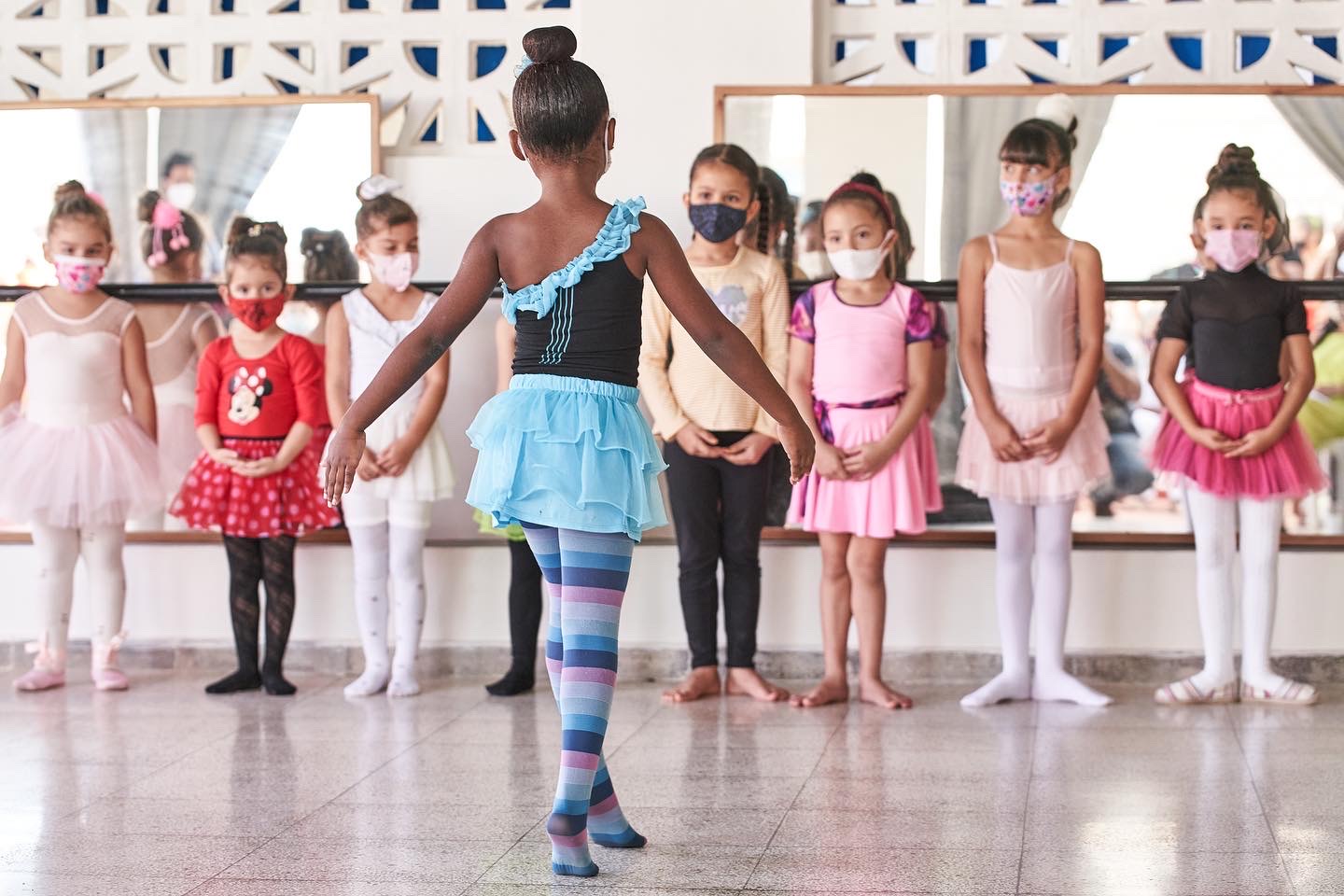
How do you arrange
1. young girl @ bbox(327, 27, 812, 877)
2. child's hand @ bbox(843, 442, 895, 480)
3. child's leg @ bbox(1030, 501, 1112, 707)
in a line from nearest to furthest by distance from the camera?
young girl @ bbox(327, 27, 812, 877) → child's hand @ bbox(843, 442, 895, 480) → child's leg @ bbox(1030, 501, 1112, 707)

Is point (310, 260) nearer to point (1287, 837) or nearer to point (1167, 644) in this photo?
point (1167, 644)

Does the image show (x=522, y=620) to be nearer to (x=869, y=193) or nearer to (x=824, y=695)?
(x=824, y=695)

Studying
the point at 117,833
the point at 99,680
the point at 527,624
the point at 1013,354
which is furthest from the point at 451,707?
the point at 1013,354

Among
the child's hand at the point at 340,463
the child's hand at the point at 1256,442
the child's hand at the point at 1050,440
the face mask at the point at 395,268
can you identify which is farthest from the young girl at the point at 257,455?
the child's hand at the point at 1256,442

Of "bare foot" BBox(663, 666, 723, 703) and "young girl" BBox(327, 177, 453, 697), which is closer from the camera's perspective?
"bare foot" BBox(663, 666, 723, 703)

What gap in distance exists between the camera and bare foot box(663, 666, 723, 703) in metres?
4.77

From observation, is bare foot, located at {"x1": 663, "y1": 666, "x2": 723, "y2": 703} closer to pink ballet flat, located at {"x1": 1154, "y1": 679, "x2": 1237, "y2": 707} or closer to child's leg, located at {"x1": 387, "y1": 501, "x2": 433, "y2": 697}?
child's leg, located at {"x1": 387, "y1": 501, "x2": 433, "y2": 697}

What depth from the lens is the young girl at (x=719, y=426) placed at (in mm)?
4707

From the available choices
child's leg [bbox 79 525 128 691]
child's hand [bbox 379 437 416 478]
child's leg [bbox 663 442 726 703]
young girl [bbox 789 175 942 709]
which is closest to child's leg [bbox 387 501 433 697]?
child's hand [bbox 379 437 416 478]

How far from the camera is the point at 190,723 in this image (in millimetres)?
4465

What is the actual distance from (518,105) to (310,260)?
8.12 ft

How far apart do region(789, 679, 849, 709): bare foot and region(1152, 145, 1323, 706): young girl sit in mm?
915

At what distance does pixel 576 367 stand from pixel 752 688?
6.83 feet

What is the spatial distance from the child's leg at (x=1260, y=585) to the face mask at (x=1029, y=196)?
3.44 feet
